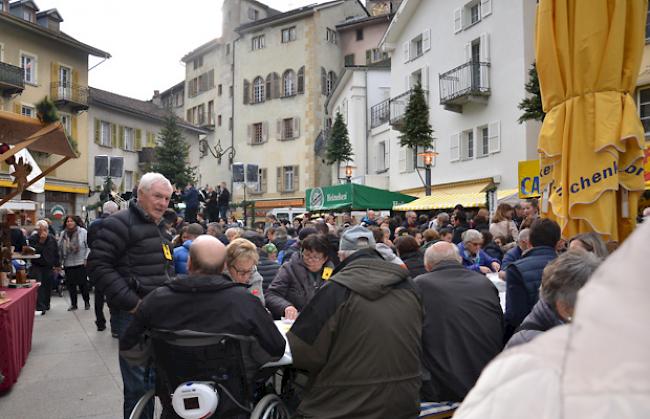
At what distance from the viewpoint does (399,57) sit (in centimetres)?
2931

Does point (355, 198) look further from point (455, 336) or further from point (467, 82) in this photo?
point (455, 336)

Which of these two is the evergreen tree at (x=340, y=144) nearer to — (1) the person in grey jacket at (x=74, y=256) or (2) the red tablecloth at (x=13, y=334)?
(1) the person in grey jacket at (x=74, y=256)

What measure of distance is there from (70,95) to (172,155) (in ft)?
24.2

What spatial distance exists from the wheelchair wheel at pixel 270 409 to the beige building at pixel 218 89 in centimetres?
4281

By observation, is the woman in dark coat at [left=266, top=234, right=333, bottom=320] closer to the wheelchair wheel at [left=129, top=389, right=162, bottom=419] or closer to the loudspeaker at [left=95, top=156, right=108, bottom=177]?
the wheelchair wheel at [left=129, top=389, right=162, bottom=419]

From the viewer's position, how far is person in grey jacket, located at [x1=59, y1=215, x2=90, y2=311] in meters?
10.7

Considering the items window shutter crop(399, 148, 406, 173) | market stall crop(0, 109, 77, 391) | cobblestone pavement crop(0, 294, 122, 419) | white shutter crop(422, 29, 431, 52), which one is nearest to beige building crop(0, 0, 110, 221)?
window shutter crop(399, 148, 406, 173)

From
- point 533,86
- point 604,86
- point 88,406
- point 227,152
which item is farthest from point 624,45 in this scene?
point 227,152

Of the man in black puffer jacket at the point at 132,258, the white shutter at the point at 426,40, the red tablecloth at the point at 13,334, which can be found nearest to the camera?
the man in black puffer jacket at the point at 132,258

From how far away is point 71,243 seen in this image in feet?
35.1

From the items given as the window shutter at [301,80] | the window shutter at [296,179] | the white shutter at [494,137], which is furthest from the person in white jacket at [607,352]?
the window shutter at [301,80]

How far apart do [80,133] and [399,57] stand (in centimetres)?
1940

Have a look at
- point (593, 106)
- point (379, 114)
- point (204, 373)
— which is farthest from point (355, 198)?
point (379, 114)

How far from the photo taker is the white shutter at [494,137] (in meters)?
21.3
